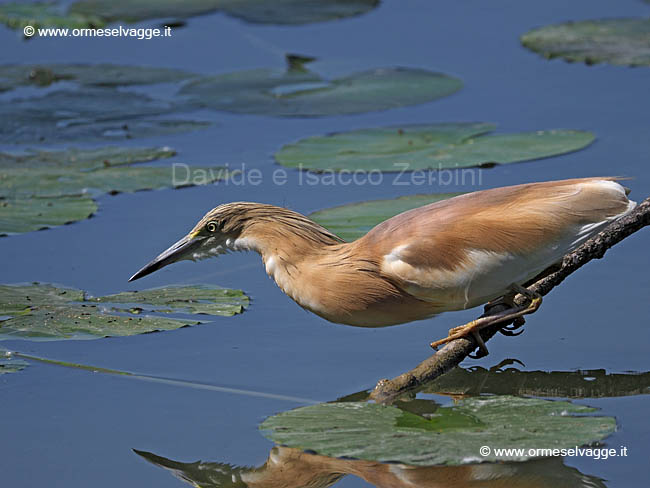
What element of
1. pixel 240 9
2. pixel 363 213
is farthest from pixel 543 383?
pixel 240 9

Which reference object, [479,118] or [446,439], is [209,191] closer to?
[479,118]

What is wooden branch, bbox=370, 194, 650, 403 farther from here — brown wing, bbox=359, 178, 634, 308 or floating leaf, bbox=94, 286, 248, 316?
floating leaf, bbox=94, 286, 248, 316

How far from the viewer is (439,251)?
4047mm

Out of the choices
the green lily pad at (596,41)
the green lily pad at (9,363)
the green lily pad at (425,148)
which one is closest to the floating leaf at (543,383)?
the green lily pad at (9,363)

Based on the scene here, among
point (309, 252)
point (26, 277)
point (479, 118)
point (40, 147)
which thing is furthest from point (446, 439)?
point (40, 147)

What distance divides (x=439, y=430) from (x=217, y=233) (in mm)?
1264

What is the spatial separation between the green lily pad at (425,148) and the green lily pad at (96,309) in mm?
1762

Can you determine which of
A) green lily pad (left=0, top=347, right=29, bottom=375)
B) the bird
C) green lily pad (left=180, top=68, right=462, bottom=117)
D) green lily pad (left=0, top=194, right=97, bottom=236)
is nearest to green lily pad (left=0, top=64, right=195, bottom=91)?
green lily pad (left=180, top=68, right=462, bottom=117)

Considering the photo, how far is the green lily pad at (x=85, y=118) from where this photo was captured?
762 cm

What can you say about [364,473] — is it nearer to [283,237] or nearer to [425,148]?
[283,237]

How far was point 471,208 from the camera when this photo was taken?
414cm

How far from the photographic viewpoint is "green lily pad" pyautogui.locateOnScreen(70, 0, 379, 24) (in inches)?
393

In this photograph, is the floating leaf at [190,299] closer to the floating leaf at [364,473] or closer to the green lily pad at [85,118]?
the floating leaf at [364,473]

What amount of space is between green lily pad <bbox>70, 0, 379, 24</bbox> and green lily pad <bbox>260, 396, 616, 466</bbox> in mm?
6725
